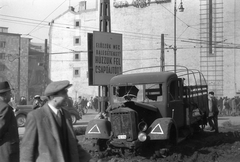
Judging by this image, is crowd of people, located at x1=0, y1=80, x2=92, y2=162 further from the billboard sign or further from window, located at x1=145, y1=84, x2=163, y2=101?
the billboard sign

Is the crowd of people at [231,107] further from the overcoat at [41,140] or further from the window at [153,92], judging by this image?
the overcoat at [41,140]

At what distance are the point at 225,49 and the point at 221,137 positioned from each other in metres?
35.3

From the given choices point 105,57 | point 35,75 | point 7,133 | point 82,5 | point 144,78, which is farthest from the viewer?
point 35,75

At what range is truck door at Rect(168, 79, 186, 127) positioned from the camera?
11969 millimetres

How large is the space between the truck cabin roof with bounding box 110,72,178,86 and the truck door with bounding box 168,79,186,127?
0.74 feet

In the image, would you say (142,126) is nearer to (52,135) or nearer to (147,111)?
(147,111)

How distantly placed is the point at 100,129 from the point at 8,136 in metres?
6.07

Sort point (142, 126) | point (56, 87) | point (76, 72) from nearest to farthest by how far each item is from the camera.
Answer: point (56, 87), point (142, 126), point (76, 72)

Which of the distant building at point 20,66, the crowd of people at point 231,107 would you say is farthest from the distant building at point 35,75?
the crowd of people at point 231,107

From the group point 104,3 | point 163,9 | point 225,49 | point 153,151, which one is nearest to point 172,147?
point 153,151

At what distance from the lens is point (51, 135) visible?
3863 millimetres

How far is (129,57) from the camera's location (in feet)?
180

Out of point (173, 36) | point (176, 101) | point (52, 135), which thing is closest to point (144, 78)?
point (176, 101)

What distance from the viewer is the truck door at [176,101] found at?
12.0 m
